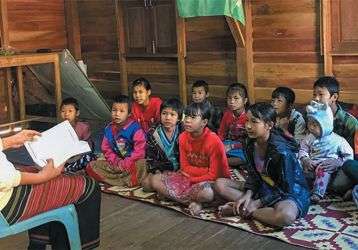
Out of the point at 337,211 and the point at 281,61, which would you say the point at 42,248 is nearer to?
the point at 337,211

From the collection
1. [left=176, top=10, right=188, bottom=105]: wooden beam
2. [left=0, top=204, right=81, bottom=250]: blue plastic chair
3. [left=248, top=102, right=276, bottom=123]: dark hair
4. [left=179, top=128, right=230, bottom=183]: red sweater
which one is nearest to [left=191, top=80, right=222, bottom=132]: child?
[left=176, top=10, right=188, bottom=105]: wooden beam

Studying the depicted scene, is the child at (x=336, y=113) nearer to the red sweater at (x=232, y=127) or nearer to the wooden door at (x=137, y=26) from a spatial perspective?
the red sweater at (x=232, y=127)

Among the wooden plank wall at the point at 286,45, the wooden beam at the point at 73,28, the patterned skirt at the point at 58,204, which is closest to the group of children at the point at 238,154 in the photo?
the wooden plank wall at the point at 286,45

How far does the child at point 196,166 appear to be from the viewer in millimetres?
3564

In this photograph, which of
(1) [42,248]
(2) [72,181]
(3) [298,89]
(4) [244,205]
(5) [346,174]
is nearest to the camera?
(2) [72,181]

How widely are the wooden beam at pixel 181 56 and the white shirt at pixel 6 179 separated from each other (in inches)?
150

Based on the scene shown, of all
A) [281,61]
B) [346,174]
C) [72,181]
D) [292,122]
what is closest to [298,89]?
[281,61]

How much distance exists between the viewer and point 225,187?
3484mm

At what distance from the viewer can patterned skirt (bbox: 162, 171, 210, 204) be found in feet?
11.7

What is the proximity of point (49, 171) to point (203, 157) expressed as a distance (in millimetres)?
1594

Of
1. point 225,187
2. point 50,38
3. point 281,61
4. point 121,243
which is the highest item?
point 50,38

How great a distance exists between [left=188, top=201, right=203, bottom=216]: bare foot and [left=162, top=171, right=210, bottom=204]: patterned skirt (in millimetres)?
39

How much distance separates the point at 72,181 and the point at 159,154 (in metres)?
1.91

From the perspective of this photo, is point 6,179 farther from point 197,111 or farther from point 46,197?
point 197,111
